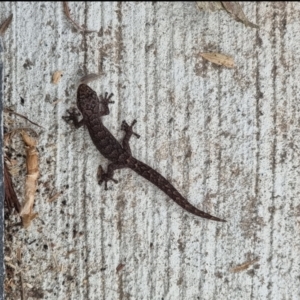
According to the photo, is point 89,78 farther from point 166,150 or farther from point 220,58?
point 220,58

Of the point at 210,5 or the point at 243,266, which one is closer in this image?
the point at 210,5

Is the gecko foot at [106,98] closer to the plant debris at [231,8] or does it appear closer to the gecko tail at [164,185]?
the gecko tail at [164,185]

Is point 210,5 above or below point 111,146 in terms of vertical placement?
above

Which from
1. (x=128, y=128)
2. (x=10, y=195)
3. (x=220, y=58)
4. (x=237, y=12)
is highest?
(x=237, y=12)

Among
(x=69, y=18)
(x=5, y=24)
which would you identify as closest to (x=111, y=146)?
(x=69, y=18)

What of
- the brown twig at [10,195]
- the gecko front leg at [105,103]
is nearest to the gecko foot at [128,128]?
the gecko front leg at [105,103]

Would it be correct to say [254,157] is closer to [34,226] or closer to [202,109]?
[202,109]

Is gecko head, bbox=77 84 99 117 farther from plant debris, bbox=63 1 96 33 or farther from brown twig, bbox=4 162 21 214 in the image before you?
brown twig, bbox=4 162 21 214
